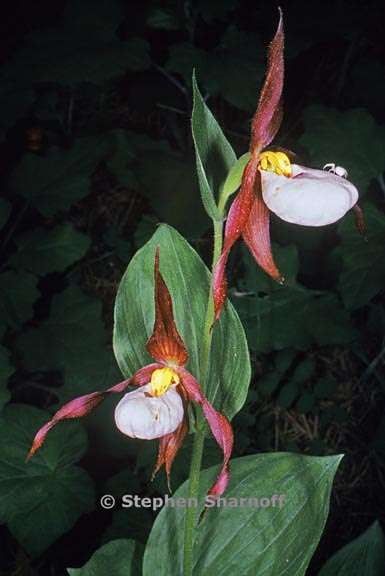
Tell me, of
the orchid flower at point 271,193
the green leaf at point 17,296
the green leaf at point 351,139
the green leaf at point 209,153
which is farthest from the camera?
the green leaf at point 351,139

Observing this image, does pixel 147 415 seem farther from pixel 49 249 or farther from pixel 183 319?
pixel 49 249

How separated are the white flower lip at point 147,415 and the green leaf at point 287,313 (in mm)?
726

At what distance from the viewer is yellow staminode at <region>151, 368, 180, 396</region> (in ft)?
3.37

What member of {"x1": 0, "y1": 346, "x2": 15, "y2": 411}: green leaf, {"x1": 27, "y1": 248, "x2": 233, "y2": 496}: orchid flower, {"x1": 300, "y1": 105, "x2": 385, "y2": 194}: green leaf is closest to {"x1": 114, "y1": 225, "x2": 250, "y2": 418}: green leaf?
{"x1": 27, "y1": 248, "x2": 233, "y2": 496}: orchid flower

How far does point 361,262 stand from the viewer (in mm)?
1637

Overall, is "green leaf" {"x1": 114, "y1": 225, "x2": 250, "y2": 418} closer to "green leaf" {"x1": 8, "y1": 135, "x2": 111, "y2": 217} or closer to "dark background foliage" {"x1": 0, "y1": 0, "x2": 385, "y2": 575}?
"dark background foliage" {"x1": 0, "y1": 0, "x2": 385, "y2": 575}

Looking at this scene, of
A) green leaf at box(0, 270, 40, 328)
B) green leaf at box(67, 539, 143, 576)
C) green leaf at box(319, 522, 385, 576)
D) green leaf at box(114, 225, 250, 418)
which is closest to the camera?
green leaf at box(114, 225, 250, 418)

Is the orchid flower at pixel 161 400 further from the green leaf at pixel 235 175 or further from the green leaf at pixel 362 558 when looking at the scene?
the green leaf at pixel 362 558

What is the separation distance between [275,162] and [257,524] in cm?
67

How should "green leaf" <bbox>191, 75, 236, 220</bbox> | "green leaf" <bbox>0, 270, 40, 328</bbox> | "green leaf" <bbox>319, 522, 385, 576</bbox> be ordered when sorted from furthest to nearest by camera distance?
"green leaf" <bbox>0, 270, 40, 328</bbox> < "green leaf" <bbox>319, 522, 385, 576</bbox> < "green leaf" <bbox>191, 75, 236, 220</bbox>

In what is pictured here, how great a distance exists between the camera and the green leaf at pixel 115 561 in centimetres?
128

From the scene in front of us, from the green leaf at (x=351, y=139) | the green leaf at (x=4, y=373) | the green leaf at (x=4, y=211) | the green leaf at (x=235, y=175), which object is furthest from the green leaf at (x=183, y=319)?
the green leaf at (x=351, y=139)
